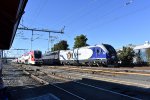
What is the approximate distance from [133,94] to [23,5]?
8.19 metres

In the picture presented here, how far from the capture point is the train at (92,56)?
1641 inches

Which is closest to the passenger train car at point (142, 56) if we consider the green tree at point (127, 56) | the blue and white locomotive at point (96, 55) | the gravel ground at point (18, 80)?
the green tree at point (127, 56)

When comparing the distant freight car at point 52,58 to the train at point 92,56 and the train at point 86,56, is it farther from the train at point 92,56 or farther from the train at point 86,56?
the train at point 92,56

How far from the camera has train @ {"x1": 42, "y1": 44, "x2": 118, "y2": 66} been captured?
137ft

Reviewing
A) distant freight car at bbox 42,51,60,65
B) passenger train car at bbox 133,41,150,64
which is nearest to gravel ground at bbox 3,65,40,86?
passenger train car at bbox 133,41,150,64

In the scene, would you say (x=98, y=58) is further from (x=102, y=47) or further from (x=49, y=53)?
(x=49, y=53)

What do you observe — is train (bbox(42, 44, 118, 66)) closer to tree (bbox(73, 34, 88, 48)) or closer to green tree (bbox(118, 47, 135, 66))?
green tree (bbox(118, 47, 135, 66))

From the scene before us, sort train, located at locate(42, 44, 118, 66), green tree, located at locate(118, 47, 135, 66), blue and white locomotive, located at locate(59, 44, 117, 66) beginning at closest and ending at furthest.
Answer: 1. blue and white locomotive, located at locate(59, 44, 117, 66)
2. train, located at locate(42, 44, 118, 66)
3. green tree, located at locate(118, 47, 135, 66)

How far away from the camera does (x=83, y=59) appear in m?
49.7

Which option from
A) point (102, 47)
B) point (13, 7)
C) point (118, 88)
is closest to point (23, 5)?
point (13, 7)

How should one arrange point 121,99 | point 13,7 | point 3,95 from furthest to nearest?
point 121,99 → point 3,95 → point 13,7

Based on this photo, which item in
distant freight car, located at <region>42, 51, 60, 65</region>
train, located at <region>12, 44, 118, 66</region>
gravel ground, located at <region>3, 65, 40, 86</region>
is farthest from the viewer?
distant freight car, located at <region>42, 51, 60, 65</region>

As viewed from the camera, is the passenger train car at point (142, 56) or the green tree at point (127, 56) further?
the passenger train car at point (142, 56)

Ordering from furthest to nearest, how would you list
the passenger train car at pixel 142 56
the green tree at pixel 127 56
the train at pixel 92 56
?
1. the passenger train car at pixel 142 56
2. the green tree at pixel 127 56
3. the train at pixel 92 56
